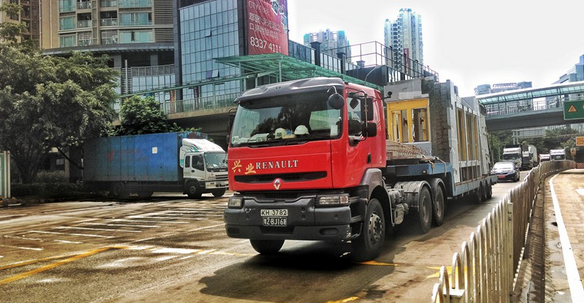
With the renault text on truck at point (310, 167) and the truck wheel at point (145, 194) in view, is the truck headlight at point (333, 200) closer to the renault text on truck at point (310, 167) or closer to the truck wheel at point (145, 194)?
the renault text on truck at point (310, 167)

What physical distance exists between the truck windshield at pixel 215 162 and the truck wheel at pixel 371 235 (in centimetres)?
1617

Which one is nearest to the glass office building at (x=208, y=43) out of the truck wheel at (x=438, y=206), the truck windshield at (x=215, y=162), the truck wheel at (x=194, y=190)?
the truck windshield at (x=215, y=162)

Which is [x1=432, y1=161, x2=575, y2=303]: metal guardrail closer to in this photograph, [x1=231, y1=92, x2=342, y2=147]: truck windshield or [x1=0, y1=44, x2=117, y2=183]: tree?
[x1=231, y1=92, x2=342, y2=147]: truck windshield

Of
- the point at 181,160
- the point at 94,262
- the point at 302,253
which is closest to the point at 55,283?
the point at 94,262

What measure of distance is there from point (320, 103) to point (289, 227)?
180 centimetres

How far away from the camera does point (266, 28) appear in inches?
2055

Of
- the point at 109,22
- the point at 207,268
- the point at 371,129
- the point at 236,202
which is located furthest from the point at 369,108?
the point at 109,22

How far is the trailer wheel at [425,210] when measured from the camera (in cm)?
873

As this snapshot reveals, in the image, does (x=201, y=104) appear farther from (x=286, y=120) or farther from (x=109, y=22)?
(x=109, y=22)

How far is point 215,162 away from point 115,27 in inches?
1897

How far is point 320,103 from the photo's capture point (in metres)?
6.49

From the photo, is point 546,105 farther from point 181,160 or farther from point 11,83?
point 11,83

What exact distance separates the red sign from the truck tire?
43.4m

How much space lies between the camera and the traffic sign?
3744cm
